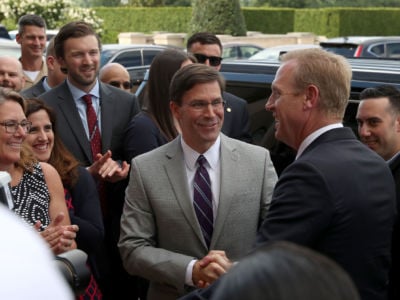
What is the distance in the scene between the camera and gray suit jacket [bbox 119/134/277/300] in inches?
171

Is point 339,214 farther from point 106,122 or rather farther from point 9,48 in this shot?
point 9,48

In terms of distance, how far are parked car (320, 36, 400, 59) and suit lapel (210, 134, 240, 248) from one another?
1133cm

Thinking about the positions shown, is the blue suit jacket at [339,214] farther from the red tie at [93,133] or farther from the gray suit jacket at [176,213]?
the red tie at [93,133]

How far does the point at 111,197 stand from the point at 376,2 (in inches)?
2124

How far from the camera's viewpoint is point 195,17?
4022cm

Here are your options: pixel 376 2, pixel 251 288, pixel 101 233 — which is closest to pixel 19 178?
pixel 101 233

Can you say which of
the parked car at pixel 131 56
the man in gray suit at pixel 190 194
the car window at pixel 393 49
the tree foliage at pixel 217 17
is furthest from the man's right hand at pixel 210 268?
the tree foliage at pixel 217 17

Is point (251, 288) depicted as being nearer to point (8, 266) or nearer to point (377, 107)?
point (8, 266)

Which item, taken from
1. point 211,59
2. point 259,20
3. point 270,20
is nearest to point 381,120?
point 211,59

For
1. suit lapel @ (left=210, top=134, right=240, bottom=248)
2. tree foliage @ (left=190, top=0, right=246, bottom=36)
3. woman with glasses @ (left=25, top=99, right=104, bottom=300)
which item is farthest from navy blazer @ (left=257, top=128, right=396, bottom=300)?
tree foliage @ (left=190, top=0, right=246, bottom=36)

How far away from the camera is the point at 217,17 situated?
132 feet

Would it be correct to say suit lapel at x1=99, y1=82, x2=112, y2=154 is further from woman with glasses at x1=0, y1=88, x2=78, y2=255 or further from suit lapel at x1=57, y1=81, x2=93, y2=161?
woman with glasses at x1=0, y1=88, x2=78, y2=255

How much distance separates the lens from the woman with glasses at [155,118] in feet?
17.9

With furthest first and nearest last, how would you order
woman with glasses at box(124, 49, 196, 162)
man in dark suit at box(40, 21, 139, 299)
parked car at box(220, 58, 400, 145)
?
parked car at box(220, 58, 400, 145), man in dark suit at box(40, 21, 139, 299), woman with glasses at box(124, 49, 196, 162)
